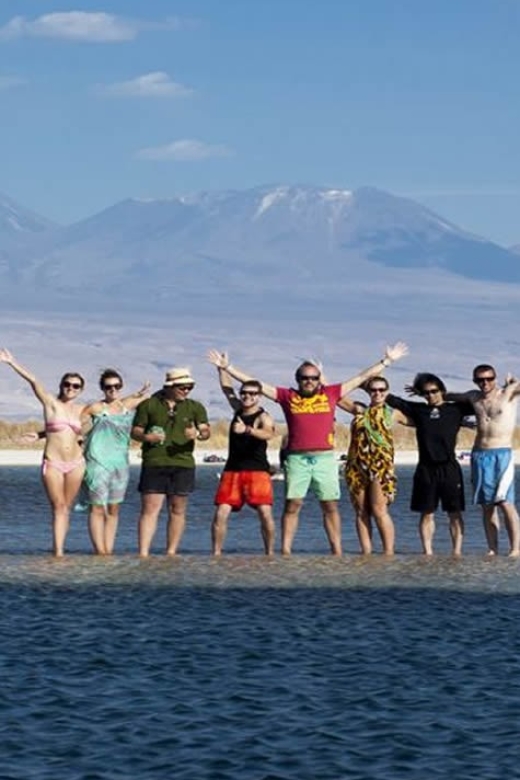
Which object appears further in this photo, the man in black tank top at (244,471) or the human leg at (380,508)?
the human leg at (380,508)

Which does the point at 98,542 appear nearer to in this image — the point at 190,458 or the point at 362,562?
the point at 190,458

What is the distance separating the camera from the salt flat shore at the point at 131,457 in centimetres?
5525

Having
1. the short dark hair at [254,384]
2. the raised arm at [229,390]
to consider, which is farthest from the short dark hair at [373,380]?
the raised arm at [229,390]

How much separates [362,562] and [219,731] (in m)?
8.40

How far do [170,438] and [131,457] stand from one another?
3615 cm

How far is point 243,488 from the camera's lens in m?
19.3

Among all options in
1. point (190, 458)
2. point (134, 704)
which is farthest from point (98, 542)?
point (134, 704)

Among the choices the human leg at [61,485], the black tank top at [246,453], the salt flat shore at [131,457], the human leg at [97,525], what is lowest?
the human leg at [97,525]

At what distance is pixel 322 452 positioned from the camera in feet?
63.5

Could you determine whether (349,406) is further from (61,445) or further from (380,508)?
(61,445)

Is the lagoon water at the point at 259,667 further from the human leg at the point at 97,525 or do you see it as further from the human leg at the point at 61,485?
the human leg at the point at 61,485

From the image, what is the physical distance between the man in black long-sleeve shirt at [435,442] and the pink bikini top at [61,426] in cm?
291

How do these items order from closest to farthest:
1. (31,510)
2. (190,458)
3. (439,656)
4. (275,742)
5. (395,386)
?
1. (275,742)
2. (439,656)
3. (190,458)
4. (31,510)
5. (395,386)

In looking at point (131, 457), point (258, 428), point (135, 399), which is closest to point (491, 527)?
point (258, 428)
